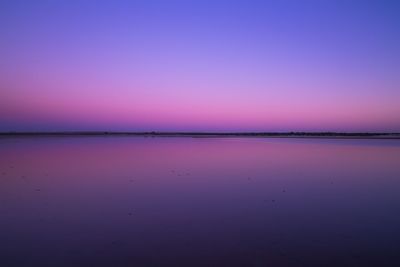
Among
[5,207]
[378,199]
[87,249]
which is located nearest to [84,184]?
[5,207]

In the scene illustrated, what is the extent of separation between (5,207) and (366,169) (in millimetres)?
14537

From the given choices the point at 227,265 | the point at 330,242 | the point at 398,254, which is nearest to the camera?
the point at 227,265

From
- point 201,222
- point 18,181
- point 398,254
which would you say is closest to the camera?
point 398,254

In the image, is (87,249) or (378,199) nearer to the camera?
(87,249)

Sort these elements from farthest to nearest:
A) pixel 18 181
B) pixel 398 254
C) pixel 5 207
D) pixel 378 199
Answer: pixel 18 181 < pixel 378 199 < pixel 5 207 < pixel 398 254

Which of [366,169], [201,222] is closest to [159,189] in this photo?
[201,222]

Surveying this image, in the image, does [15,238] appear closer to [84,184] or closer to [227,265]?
[227,265]

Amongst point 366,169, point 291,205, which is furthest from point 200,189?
point 366,169

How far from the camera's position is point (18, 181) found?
38.5ft

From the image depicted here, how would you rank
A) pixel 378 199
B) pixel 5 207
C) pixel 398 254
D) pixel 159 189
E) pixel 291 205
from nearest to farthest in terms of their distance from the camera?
pixel 398 254 < pixel 5 207 < pixel 291 205 < pixel 378 199 < pixel 159 189

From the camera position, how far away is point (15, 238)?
19.5ft

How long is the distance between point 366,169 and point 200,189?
29.6 ft

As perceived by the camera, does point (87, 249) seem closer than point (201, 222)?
Yes

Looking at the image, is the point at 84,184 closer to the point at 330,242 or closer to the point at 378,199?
the point at 330,242
